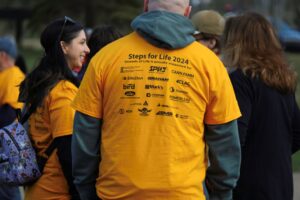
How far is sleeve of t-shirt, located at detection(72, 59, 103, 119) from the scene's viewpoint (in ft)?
10.0

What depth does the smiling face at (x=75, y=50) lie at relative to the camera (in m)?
4.05

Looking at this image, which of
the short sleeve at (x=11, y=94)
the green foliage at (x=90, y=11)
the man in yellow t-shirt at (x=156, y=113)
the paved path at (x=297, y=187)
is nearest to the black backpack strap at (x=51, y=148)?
the man in yellow t-shirt at (x=156, y=113)

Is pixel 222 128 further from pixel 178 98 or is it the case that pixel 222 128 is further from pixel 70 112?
pixel 70 112

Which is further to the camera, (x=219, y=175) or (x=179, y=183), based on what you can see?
(x=219, y=175)

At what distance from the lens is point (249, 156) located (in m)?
3.85

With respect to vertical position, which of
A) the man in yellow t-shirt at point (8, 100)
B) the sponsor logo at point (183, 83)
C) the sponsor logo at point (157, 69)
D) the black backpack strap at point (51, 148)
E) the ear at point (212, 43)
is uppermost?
the sponsor logo at point (157, 69)

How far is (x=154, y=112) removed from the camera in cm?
298

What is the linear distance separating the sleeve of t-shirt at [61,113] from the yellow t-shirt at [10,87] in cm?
200

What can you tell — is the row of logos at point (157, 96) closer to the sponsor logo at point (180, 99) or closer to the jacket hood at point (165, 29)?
the sponsor logo at point (180, 99)

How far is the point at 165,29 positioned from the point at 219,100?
403 mm

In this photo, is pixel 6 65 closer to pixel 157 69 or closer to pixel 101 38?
pixel 101 38

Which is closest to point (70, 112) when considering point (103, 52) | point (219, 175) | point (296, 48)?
point (103, 52)

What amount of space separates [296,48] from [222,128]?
32.8 metres

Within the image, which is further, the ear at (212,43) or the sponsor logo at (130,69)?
the ear at (212,43)
